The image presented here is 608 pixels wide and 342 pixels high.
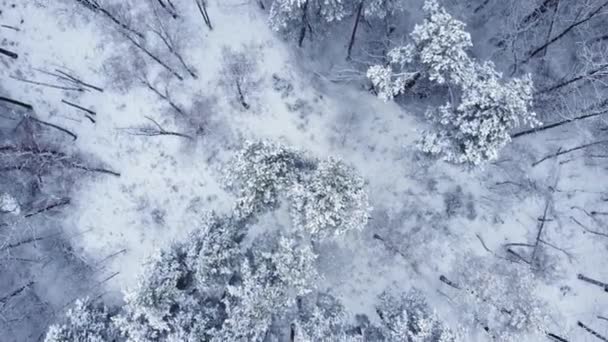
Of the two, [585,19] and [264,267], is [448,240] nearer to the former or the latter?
[264,267]

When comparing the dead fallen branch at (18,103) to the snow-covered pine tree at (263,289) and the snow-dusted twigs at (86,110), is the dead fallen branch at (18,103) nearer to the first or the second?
the snow-dusted twigs at (86,110)

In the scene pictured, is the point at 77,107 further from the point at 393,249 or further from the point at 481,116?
the point at 481,116

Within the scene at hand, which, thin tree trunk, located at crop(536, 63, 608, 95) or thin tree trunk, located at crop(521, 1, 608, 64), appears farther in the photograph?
thin tree trunk, located at crop(521, 1, 608, 64)

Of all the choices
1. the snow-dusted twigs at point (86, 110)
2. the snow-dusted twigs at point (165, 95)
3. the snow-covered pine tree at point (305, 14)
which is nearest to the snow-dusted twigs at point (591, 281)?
the snow-covered pine tree at point (305, 14)

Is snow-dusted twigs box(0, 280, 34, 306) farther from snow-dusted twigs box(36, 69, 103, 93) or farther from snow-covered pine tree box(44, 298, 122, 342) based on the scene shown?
snow-dusted twigs box(36, 69, 103, 93)

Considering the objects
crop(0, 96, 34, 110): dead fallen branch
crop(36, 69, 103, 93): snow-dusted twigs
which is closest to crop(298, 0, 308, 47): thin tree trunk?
crop(36, 69, 103, 93): snow-dusted twigs
